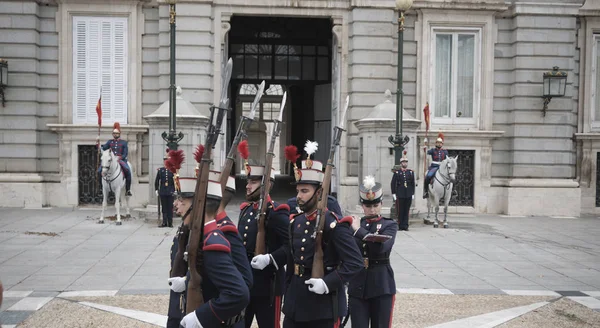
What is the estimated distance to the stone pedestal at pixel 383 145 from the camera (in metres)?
15.8

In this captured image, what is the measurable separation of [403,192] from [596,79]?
9.11 meters

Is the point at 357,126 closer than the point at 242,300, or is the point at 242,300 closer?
the point at 242,300

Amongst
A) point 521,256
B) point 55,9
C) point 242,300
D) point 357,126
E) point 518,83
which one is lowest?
point 521,256

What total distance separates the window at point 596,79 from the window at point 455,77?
385cm

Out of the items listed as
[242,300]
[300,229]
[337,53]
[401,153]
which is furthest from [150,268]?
[337,53]

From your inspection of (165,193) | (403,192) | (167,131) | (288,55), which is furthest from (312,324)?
(288,55)

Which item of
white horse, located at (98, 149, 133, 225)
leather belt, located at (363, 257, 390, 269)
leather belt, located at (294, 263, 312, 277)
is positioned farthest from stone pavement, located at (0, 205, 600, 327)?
leather belt, located at (294, 263, 312, 277)

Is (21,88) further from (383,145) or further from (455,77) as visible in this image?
(455,77)

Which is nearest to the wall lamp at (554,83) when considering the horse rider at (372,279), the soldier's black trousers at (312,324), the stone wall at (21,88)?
the horse rider at (372,279)

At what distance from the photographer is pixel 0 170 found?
57.4 ft

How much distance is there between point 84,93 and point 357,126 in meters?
8.51

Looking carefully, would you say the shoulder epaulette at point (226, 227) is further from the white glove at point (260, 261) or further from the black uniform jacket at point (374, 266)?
the black uniform jacket at point (374, 266)

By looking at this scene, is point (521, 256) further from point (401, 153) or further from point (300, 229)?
point (300, 229)

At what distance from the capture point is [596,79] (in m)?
19.0
